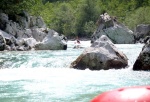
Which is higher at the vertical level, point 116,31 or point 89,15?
point 89,15

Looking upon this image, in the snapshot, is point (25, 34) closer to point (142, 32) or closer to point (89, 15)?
point (142, 32)

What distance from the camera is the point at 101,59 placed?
15086 mm

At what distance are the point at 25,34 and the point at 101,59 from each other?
668 inches

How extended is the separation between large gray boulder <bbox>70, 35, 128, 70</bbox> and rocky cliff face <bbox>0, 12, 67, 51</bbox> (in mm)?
11139

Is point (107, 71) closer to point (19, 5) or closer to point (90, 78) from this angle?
point (90, 78)

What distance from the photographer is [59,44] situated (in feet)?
88.3

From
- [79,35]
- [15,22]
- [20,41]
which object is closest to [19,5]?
[15,22]

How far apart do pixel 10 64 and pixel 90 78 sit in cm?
603

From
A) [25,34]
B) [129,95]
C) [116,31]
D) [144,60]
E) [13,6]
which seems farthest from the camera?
[116,31]

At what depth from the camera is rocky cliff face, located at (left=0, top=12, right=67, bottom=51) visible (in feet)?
87.4

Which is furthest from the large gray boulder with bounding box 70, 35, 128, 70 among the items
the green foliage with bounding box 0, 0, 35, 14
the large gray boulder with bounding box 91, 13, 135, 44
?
the large gray boulder with bounding box 91, 13, 135, 44

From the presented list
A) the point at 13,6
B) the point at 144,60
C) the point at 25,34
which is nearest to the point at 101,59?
the point at 144,60

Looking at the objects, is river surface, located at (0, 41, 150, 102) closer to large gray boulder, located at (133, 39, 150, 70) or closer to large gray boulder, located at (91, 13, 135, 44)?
large gray boulder, located at (133, 39, 150, 70)

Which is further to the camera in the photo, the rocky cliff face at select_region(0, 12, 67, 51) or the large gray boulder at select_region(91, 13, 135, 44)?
the large gray boulder at select_region(91, 13, 135, 44)
